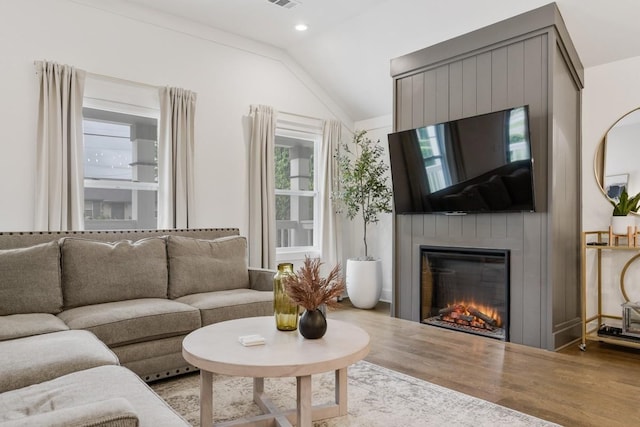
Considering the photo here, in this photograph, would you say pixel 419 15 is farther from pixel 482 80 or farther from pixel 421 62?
pixel 482 80

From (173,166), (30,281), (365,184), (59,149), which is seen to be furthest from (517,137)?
(59,149)

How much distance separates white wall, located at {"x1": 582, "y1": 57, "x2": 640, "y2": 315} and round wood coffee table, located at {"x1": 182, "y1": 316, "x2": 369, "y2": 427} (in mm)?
2812

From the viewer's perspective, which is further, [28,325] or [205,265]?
[205,265]

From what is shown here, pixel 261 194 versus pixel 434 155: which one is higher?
pixel 434 155

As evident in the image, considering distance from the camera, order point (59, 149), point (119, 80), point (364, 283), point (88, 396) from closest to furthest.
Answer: point (88, 396) < point (59, 149) < point (119, 80) < point (364, 283)

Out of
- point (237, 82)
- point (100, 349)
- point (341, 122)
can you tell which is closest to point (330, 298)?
point (100, 349)

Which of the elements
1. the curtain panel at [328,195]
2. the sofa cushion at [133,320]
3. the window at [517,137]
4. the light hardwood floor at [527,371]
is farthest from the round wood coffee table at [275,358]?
the curtain panel at [328,195]

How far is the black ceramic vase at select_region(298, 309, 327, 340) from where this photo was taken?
6.83ft

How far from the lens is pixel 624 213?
3621 millimetres

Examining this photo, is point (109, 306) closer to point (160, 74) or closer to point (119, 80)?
point (119, 80)

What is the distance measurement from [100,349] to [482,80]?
356 cm

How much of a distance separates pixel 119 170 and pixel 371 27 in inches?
110

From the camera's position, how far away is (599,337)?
3500 mm

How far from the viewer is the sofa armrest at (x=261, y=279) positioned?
3533 millimetres
